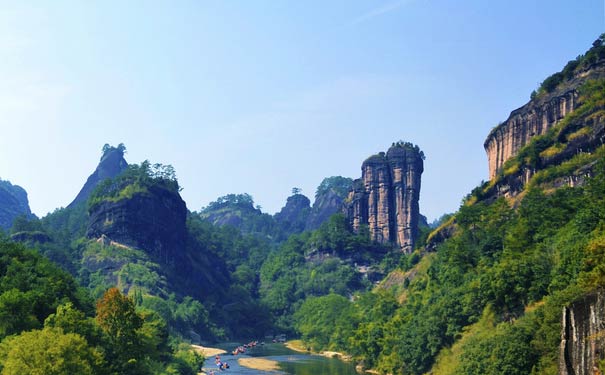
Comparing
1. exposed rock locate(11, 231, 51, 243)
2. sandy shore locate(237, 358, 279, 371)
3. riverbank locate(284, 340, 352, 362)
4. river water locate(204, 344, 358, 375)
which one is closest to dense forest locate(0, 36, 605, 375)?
riverbank locate(284, 340, 352, 362)

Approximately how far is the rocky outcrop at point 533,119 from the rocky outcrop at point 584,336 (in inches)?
3433

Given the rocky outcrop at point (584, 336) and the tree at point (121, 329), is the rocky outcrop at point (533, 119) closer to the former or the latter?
the rocky outcrop at point (584, 336)

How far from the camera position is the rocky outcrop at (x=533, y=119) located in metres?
128

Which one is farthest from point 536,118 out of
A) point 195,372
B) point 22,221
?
point 22,221

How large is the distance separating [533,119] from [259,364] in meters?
68.3

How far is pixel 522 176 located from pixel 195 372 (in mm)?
64450

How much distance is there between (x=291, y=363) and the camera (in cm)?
12812

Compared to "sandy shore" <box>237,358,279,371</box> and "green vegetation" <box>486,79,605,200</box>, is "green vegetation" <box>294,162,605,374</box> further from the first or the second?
"sandy shore" <box>237,358,279,371</box>

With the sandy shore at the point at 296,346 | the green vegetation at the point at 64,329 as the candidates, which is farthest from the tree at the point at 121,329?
the sandy shore at the point at 296,346

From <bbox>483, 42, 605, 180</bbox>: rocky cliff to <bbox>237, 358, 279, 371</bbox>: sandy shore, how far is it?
56.8 meters

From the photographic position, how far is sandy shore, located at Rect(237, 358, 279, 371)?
12019 cm

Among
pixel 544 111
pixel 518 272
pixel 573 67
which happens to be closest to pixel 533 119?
pixel 544 111

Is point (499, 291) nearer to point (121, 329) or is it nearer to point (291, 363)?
point (121, 329)

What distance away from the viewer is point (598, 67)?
12912 cm
